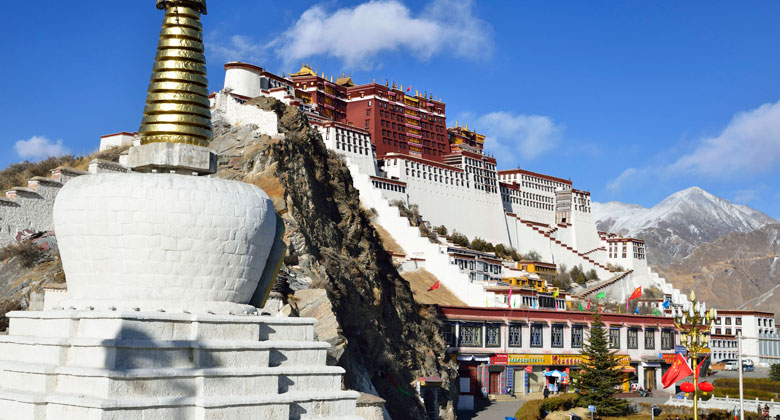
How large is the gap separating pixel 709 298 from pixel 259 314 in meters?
146

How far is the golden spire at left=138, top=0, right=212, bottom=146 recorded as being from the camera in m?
16.7

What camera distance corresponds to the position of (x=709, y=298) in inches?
5861

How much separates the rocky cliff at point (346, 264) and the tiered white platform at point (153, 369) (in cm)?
1061

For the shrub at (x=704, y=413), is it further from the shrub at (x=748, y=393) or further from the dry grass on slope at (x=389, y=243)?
the dry grass on slope at (x=389, y=243)

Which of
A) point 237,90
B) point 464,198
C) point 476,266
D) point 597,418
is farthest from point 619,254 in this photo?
point 597,418

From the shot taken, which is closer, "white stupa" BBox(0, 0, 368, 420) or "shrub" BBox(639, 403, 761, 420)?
"white stupa" BBox(0, 0, 368, 420)

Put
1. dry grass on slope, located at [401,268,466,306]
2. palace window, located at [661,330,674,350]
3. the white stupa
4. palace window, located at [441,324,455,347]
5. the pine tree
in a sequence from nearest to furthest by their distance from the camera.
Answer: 1. the white stupa
2. the pine tree
3. palace window, located at [441,324,455,347]
4. dry grass on slope, located at [401,268,466,306]
5. palace window, located at [661,330,674,350]

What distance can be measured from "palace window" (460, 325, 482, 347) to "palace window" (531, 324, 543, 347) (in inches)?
187

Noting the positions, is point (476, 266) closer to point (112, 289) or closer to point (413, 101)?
point (413, 101)

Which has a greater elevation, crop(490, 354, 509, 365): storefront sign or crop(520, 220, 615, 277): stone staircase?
crop(520, 220, 615, 277): stone staircase

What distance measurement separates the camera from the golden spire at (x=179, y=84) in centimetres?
1673

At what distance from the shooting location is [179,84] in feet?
55.4

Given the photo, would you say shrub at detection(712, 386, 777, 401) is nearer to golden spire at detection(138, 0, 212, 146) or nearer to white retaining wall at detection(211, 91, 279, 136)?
white retaining wall at detection(211, 91, 279, 136)

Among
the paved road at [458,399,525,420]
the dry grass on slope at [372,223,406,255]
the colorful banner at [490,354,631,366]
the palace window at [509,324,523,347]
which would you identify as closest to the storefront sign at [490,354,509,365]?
the colorful banner at [490,354,631,366]
